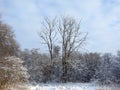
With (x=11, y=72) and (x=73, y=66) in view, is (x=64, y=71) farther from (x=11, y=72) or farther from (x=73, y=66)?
(x=11, y=72)

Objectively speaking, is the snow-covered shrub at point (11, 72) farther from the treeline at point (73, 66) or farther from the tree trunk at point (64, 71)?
the tree trunk at point (64, 71)

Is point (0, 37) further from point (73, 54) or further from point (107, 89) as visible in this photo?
point (73, 54)

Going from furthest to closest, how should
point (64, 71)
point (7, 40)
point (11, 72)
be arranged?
point (64, 71) < point (7, 40) < point (11, 72)

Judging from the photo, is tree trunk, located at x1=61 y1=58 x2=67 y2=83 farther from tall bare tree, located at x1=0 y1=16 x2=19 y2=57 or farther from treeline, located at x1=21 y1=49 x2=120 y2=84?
tall bare tree, located at x1=0 y1=16 x2=19 y2=57

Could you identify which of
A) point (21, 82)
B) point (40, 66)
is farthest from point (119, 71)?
point (21, 82)

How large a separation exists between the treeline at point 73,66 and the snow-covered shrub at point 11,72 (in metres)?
20.4

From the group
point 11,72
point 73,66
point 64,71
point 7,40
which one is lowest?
point 11,72

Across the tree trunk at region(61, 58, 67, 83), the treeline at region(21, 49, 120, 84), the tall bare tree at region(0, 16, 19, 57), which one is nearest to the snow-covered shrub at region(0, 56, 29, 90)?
the tall bare tree at region(0, 16, 19, 57)

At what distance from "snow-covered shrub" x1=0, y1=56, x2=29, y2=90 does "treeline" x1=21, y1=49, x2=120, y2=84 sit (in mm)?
20372

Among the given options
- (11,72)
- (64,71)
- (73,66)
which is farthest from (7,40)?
(73,66)

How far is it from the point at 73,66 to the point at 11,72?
25.7m

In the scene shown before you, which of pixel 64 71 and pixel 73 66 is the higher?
pixel 73 66

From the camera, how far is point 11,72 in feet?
63.1

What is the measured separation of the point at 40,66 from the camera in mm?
44031
